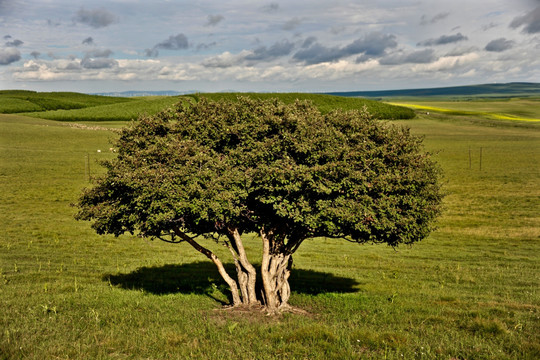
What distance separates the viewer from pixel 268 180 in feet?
50.0

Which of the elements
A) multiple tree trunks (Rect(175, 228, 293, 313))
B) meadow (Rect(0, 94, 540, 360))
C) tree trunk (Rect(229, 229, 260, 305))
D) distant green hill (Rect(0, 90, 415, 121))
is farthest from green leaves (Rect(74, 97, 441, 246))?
distant green hill (Rect(0, 90, 415, 121))

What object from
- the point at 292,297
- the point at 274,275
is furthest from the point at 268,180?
the point at 292,297

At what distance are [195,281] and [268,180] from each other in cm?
987

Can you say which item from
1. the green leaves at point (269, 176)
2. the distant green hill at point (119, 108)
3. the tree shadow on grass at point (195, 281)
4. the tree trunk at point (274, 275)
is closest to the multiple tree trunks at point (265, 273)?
the tree trunk at point (274, 275)

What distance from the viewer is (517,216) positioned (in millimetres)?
42469

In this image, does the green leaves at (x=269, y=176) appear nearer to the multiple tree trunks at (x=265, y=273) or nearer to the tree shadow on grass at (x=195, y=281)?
the multiple tree trunks at (x=265, y=273)

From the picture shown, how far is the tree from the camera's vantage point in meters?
15.2

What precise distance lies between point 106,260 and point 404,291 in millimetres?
16908

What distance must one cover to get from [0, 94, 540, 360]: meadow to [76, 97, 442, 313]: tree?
1.83m

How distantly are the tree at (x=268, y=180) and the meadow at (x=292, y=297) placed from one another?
6.01ft

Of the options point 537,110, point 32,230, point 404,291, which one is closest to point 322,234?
point 404,291

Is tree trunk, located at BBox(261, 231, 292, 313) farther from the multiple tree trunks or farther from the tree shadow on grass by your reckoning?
the tree shadow on grass

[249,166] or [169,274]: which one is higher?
[249,166]

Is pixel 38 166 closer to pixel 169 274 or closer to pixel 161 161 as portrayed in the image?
pixel 169 274
